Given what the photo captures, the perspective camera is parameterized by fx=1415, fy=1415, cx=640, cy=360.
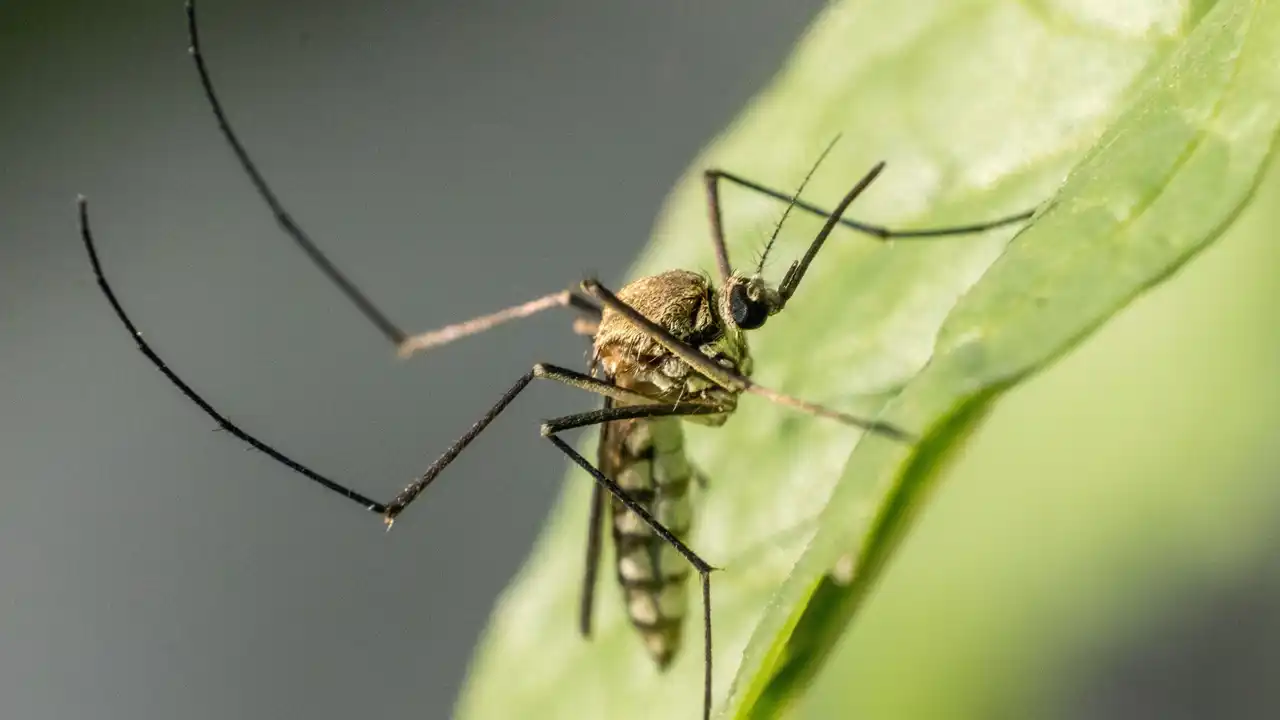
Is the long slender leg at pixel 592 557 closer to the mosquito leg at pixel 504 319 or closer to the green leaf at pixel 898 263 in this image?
the green leaf at pixel 898 263

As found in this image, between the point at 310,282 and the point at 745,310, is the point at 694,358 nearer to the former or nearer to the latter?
the point at 745,310

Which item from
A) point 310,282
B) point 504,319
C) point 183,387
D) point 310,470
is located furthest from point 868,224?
point 310,282

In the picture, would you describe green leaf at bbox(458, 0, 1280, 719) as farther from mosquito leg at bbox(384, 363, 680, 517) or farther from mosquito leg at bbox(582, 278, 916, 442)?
mosquito leg at bbox(384, 363, 680, 517)

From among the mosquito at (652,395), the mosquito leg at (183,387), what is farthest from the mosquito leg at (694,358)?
the mosquito leg at (183,387)

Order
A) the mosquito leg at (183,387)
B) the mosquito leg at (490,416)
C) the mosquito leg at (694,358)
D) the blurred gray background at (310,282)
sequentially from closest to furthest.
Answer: the mosquito leg at (694,358), the mosquito leg at (183,387), the mosquito leg at (490,416), the blurred gray background at (310,282)

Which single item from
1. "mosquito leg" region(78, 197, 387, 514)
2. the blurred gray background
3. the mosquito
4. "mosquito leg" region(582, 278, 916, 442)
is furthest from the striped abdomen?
the blurred gray background

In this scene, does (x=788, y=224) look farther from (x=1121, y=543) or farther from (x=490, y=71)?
(x=490, y=71)
